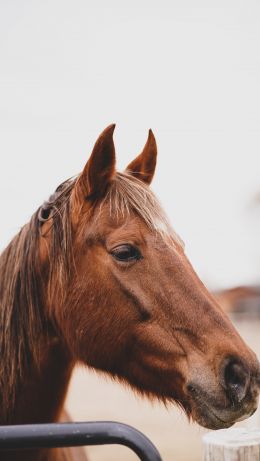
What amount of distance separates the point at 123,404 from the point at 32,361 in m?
8.53

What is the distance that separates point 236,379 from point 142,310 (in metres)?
0.49

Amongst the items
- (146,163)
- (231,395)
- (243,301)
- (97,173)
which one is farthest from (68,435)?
(243,301)

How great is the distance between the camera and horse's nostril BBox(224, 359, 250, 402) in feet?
6.17

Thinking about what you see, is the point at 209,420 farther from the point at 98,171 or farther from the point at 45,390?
the point at 98,171

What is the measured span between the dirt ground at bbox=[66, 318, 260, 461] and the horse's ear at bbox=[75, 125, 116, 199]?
203cm

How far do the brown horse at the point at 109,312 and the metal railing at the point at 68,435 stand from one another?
2.81 feet

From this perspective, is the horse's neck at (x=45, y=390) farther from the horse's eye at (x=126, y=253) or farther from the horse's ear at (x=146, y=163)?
the horse's ear at (x=146, y=163)

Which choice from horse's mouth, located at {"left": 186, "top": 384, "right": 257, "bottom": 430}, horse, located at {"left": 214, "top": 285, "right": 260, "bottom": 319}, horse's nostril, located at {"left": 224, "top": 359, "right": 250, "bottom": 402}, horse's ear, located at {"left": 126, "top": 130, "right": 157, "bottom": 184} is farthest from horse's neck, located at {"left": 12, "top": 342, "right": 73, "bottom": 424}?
horse, located at {"left": 214, "top": 285, "right": 260, "bottom": 319}

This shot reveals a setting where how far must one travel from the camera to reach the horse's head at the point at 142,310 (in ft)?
6.38

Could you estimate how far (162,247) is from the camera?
7.22 ft

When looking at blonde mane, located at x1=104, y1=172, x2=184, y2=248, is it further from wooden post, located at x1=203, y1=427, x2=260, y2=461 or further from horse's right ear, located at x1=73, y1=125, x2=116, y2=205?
wooden post, located at x1=203, y1=427, x2=260, y2=461

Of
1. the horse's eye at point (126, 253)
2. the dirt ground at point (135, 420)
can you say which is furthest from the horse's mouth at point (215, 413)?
the dirt ground at point (135, 420)

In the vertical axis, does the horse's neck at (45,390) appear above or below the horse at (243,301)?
above

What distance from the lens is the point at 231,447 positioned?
6.68 feet
